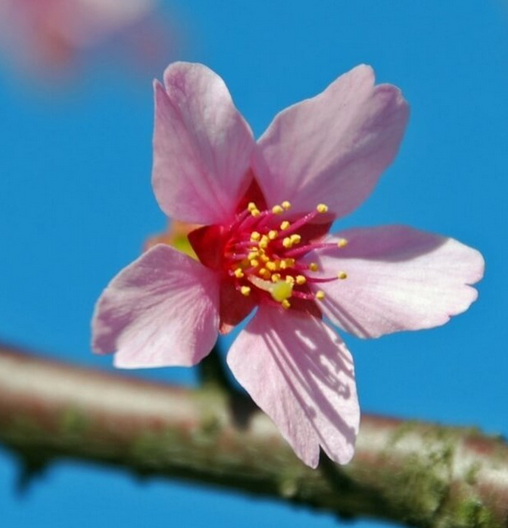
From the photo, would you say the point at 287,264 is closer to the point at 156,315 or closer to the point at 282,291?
the point at 282,291

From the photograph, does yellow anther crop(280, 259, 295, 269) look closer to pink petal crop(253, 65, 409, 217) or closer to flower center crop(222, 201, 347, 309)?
flower center crop(222, 201, 347, 309)

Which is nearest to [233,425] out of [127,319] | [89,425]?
[89,425]

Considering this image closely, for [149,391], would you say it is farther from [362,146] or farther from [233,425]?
[362,146]

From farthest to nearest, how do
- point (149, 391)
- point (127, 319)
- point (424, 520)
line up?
1. point (149, 391)
2. point (424, 520)
3. point (127, 319)

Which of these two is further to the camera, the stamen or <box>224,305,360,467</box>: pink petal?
the stamen

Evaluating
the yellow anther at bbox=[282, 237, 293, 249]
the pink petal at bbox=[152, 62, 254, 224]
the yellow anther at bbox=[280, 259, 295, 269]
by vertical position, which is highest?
the pink petal at bbox=[152, 62, 254, 224]

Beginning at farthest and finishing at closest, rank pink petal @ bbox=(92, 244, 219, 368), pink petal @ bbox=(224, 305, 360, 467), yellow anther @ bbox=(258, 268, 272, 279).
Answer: yellow anther @ bbox=(258, 268, 272, 279) < pink petal @ bbox=(224, 305, 360, 467) < pink petal @ bbox=(92, 244, 219, 368)

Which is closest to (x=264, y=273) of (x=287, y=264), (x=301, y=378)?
(x=287, y=264)

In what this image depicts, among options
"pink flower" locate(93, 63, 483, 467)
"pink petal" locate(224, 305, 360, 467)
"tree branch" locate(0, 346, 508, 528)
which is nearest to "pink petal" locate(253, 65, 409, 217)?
"pink flower" locate(93, 63, 483, 467)
